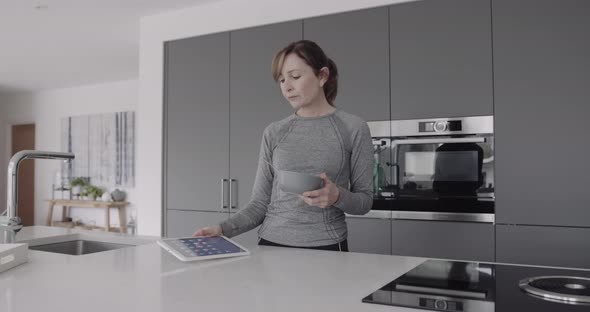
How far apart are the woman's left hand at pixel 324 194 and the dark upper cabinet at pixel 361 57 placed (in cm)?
164

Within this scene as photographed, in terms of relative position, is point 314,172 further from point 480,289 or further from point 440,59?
point 440,59

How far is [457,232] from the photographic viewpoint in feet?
8.62

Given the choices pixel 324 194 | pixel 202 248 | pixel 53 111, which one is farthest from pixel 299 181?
pixel 53 111

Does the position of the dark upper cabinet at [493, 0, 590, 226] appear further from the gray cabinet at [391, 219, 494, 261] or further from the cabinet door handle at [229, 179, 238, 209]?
the cabinet door handle at [229, 179, 238, 209]

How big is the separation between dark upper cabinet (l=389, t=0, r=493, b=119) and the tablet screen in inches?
67.1

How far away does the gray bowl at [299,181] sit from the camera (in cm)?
123

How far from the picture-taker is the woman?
1509 mm

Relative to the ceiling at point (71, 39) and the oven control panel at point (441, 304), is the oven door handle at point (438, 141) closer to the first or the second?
the ceiling at point (71, 39)

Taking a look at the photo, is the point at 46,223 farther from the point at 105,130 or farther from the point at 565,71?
the point at 565,71

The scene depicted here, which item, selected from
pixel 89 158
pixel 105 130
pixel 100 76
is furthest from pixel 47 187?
pixel 100 76

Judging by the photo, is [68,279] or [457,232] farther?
[457,232]

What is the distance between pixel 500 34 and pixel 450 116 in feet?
1.60

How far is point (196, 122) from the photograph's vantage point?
3.55m

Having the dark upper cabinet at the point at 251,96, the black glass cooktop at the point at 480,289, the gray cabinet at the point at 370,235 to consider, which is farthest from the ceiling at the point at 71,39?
the black glass cooktop at the point at 480,289
